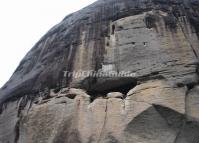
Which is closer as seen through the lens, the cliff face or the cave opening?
the cliff face

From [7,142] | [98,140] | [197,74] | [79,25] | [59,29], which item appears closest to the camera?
[98,140]

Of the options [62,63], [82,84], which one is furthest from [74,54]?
[82,84]

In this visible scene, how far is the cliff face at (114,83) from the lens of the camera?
33.6 feet

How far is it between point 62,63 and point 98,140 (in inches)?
151

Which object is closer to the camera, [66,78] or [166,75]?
[166,75]

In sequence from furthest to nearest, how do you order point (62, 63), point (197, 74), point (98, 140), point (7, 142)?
point (62, 63) < point (7, 142) < point (197, 74) < point (98, 140)

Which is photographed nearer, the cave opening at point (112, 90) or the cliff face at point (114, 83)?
the cliff face at point (114, 83)

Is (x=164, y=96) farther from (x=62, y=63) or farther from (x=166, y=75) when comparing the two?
(x=62, y=63)

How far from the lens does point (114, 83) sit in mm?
11805

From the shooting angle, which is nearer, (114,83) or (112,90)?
(114,83)

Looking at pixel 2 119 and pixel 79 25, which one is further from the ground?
pixel 79 25

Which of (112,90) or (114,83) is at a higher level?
(114,83)

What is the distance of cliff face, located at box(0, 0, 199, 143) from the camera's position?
1024 cm

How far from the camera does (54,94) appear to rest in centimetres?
1199
